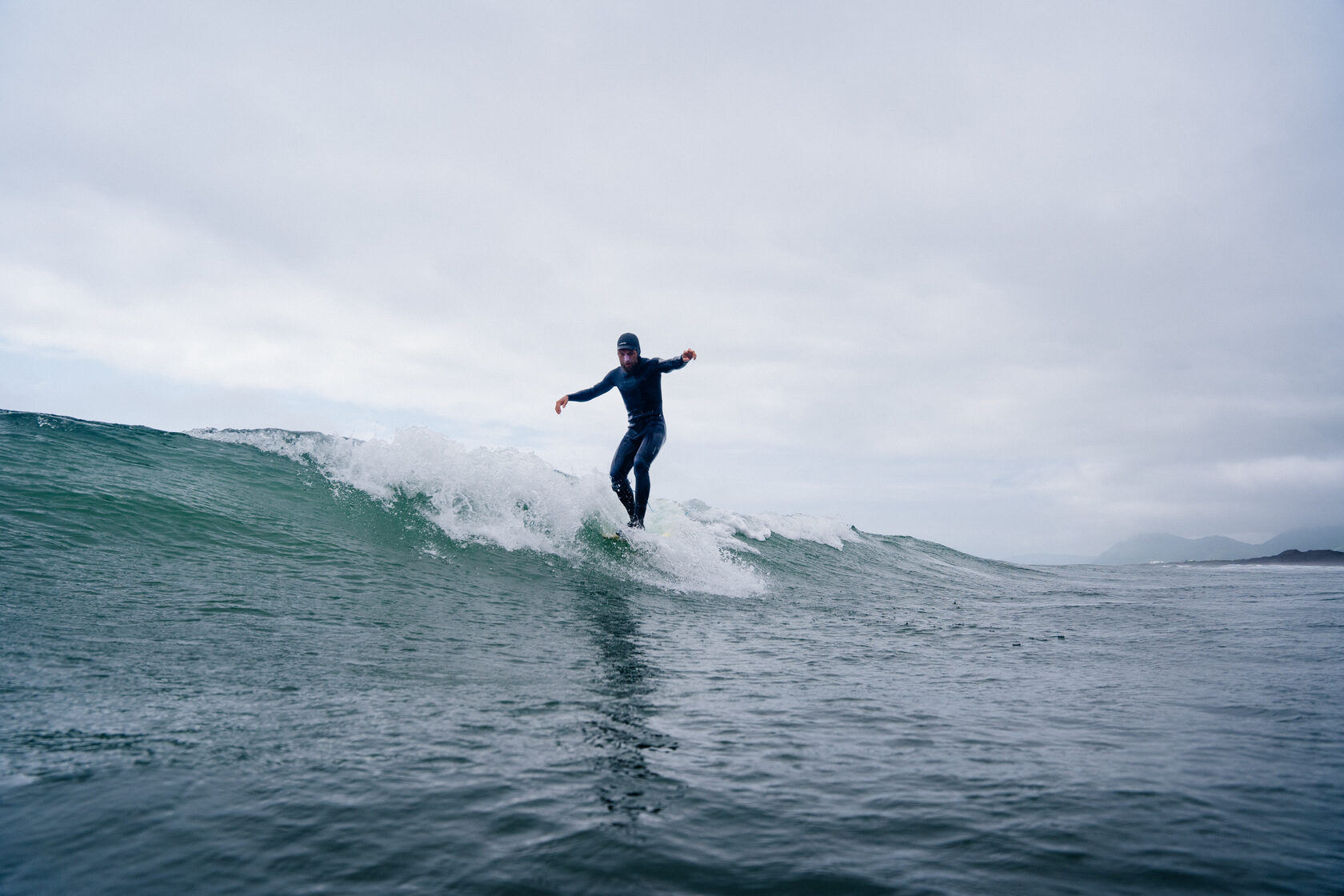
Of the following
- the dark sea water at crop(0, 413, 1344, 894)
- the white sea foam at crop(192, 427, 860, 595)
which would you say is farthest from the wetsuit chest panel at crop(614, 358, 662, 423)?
the dark sea water at crop(0, 413, 1344, 894)

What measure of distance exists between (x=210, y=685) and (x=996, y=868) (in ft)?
11.9

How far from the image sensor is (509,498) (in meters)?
9.79

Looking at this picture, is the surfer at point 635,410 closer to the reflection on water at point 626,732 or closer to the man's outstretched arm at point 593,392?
the man's outstretched arm at point 593,392

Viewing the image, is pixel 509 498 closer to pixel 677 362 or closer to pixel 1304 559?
pixel 677 362

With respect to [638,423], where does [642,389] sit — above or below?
above

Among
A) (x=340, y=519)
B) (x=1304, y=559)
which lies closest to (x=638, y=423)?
(x=340, y=519)

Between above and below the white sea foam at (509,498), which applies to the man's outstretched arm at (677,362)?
above

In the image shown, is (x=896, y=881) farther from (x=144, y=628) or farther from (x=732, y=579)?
(x=732, y=579)

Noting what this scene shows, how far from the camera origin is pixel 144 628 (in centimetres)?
443

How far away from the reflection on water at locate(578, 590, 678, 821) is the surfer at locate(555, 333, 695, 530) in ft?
12.9

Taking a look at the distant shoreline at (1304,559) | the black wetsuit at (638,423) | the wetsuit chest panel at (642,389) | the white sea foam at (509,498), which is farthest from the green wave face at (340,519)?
the distant shoreline at (1304,559)

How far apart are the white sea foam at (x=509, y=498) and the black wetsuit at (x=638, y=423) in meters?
0.76

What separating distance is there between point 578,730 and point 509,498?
6875 millimetres

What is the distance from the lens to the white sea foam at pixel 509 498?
9023mm
